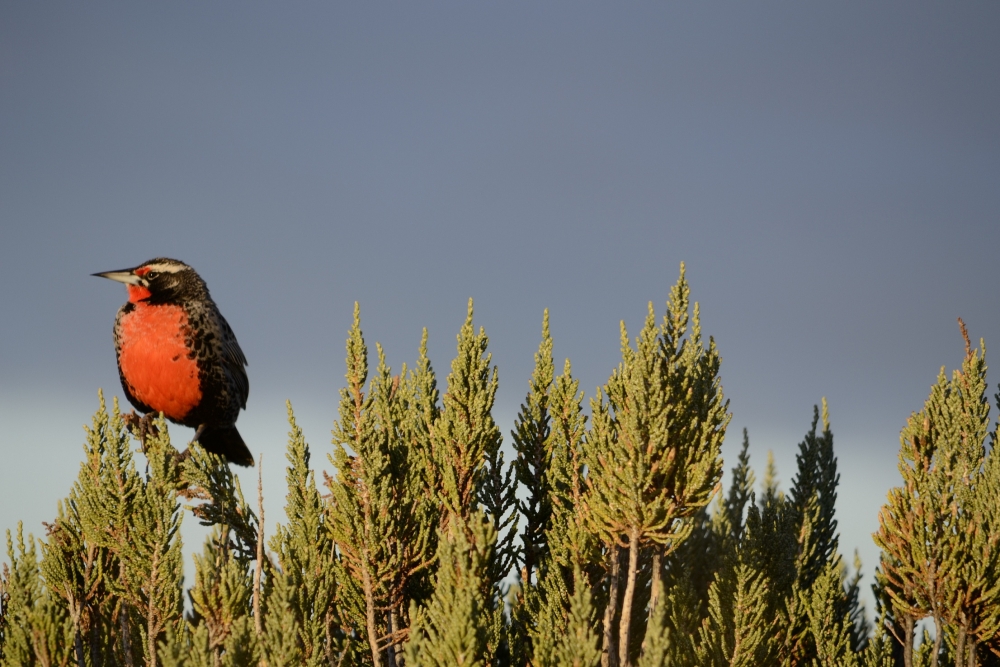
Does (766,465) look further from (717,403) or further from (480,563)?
(480,563)

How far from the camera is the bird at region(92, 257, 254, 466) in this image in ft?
29.2

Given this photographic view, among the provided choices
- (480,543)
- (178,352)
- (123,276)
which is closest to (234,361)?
(178,352)

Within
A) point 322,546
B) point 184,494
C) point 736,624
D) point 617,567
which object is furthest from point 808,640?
point 184,494

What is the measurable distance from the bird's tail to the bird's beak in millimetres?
1618

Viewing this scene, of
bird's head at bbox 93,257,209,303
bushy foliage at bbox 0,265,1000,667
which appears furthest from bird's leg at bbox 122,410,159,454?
bird's head at bbox 93,257,209,303

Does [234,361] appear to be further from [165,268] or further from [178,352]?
[165,268]

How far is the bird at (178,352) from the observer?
8.90 meters

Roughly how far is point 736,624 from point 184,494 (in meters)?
4.71

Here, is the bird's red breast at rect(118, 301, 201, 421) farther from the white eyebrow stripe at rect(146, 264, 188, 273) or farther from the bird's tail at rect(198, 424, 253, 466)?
the bird's tail at rect(198, 424, 253, 466)

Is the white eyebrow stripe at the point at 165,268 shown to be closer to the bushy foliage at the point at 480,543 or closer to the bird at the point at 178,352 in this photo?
the bird at the point at 178,352

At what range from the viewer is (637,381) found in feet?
21.5

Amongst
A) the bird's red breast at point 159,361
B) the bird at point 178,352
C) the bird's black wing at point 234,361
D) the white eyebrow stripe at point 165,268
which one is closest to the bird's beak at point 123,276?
the bird at point 178,352

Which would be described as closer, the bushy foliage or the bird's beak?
the bushy foliage

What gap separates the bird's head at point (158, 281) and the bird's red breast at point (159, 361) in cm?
25
